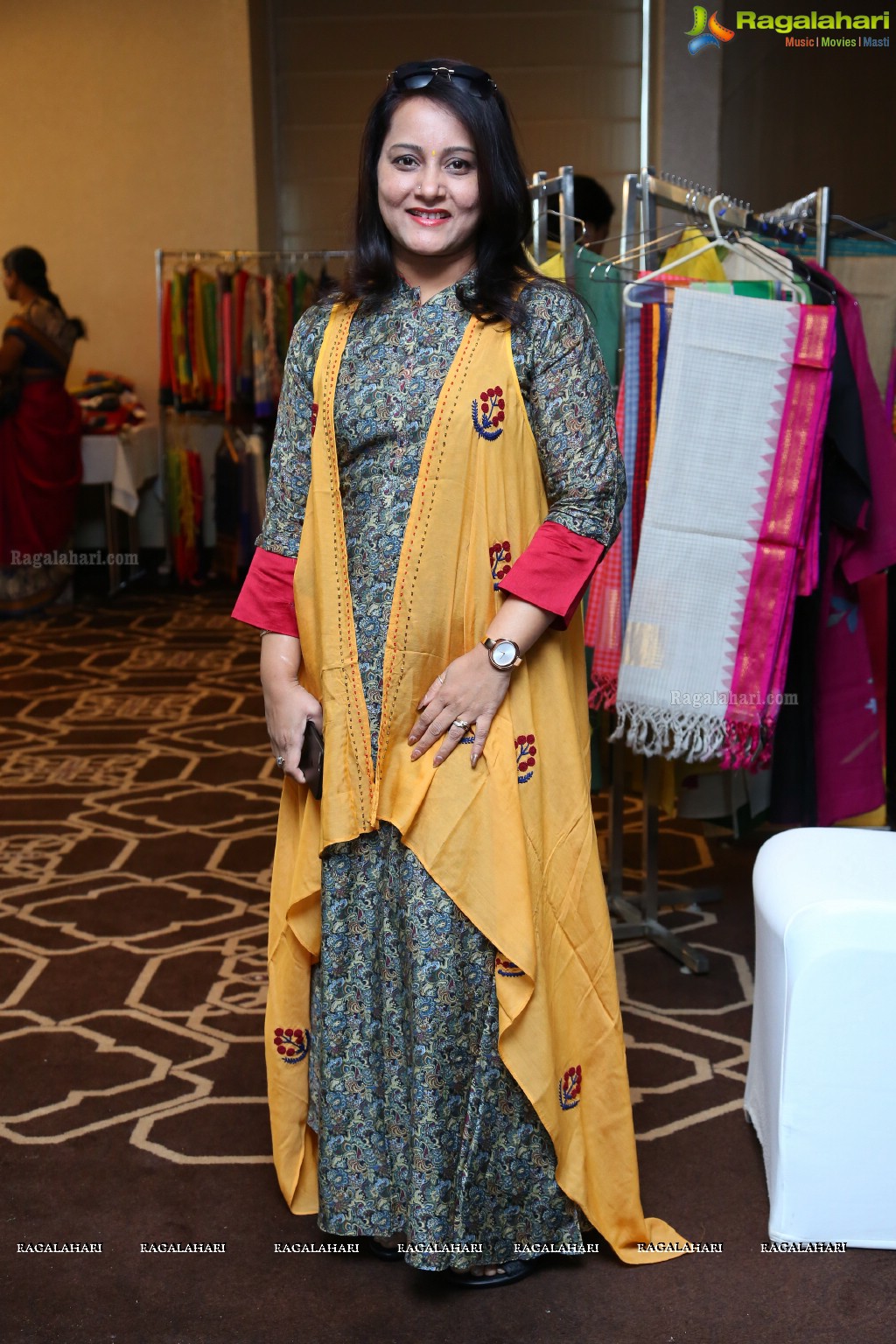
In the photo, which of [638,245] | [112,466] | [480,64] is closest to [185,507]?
[112,466]

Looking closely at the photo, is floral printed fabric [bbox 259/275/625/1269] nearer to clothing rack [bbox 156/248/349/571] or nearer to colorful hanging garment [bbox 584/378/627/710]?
colorful hanging garment [bbox 584/378/627/710]

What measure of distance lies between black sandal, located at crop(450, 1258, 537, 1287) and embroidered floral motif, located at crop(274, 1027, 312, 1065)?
0.35m

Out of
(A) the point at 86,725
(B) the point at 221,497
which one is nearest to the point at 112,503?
(B) the point at 221,497

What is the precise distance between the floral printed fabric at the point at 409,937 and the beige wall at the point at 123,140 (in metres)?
6.43

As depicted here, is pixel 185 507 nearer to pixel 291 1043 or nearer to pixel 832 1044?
pixel 291 1043

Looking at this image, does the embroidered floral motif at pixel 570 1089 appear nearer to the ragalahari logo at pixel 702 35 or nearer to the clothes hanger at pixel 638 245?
the clothes hanger at pixel 638 245

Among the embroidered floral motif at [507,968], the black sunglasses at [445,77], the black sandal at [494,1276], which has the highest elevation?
the black sunglasses at [445,77]

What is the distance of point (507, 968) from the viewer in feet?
5.48

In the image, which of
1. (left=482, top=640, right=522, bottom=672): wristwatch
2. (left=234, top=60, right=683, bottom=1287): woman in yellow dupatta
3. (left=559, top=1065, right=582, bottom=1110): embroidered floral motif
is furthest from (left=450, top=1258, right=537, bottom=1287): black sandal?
(left=482, top=640, right=522, bottom=672): wristwatch

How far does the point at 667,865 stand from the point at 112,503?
4.49m

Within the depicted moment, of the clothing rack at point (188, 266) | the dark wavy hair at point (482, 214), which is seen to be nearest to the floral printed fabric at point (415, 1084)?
the dark wavy hair at point (482, 214)

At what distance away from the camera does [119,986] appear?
106 inches

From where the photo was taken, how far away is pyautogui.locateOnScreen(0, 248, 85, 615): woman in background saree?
634cm

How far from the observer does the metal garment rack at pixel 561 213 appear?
2.47m
